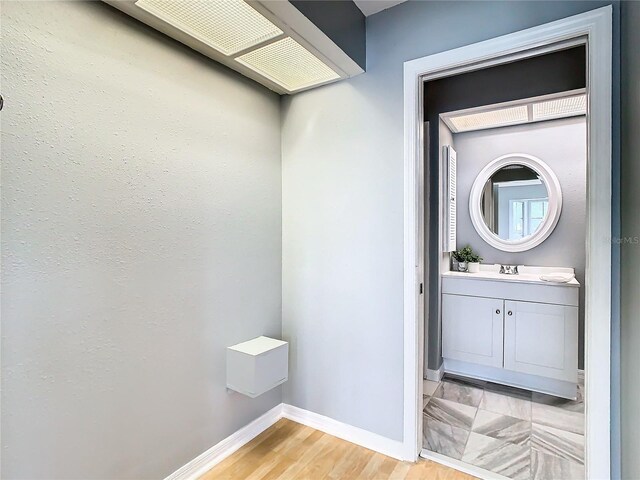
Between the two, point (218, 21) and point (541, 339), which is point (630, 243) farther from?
point (218, 21)

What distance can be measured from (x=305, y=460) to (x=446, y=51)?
7.72 ft

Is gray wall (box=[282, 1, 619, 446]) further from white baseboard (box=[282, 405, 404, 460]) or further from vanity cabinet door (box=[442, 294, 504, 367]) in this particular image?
vanity cabinet door (box=[442, 294, 504, 367])

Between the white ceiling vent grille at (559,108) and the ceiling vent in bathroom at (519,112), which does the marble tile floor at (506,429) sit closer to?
the ceiling vent in bathroom at (519,112)

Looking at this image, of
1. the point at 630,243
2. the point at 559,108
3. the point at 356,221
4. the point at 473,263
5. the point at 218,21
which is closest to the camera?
the point at 630,243

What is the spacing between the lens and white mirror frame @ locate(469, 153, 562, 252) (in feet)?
10.2

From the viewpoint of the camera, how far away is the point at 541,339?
2707mm

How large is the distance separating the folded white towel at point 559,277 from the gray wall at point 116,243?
2427 mm

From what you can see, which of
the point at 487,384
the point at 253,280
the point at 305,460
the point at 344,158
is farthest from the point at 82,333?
the point at 487,384

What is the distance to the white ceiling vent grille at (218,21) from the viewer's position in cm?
141

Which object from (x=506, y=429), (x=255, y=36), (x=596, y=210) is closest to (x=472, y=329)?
(x=506, y=429)

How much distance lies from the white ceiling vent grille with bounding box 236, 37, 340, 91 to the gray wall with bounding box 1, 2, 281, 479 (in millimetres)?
195

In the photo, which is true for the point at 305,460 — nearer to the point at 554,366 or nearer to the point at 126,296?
the point at 126,296

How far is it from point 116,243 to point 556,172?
354cm

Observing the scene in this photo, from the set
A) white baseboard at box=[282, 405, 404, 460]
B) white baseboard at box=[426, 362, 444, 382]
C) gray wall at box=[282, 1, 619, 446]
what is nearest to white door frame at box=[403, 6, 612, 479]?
gray wall at box=[282, 1, 619, 446]
